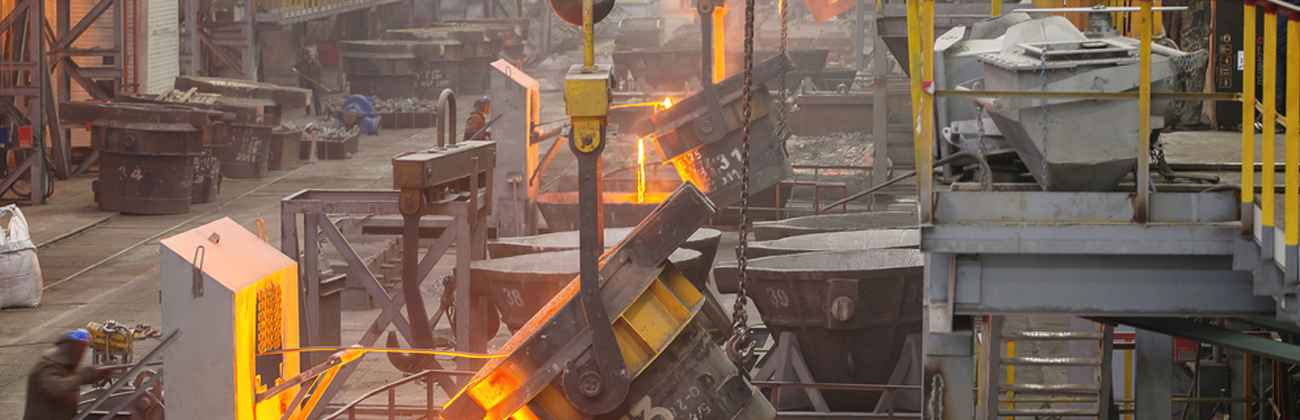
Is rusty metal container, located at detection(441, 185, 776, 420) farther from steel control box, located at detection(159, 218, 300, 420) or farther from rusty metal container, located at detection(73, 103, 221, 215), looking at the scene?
rusty metal container, located at detection(73, 103, 221, 215)

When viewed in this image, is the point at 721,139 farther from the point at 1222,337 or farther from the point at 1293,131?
the point at 1293,131

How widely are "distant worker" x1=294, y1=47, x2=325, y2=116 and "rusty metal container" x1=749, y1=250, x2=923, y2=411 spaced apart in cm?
2318

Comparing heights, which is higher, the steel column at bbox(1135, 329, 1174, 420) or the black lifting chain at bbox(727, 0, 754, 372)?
the black lifting chain at bbox(727, 0, 754, 372)

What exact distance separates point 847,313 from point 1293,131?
4.59 metres

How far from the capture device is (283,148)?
22453 millimetres

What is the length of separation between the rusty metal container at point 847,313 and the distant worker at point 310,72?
912 inches

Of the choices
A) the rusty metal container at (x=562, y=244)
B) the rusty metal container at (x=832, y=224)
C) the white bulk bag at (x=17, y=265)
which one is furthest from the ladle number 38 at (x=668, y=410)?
the white bulk bag at (x=17, y=265)

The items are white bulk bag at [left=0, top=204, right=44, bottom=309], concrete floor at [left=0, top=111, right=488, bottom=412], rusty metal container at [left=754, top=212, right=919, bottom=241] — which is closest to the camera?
concrete floor at [left=0, top=111, right=488, bottom=412]

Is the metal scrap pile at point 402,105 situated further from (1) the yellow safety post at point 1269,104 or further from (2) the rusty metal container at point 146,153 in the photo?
(1) the yellow safety post at point 1269,104

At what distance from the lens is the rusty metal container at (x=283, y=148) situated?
22252 millimetres

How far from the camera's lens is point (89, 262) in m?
15.5

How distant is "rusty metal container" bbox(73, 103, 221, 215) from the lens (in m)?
17.5

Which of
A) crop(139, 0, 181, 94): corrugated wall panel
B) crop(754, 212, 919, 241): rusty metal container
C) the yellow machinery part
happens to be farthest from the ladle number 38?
crop(139, 0, 181, 94): corrugated wall panel

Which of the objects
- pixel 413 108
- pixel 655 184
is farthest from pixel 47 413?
pixel 413 108
